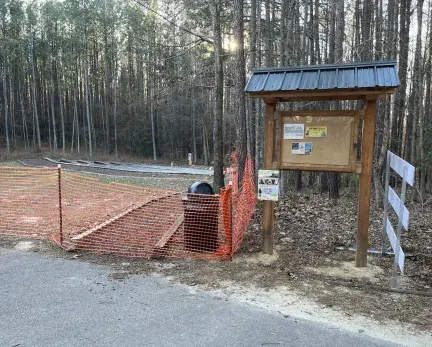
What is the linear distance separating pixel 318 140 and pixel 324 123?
0.26 meters

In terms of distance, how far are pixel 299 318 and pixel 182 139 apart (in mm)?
35348

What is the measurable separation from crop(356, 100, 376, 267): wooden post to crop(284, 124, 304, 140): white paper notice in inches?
34.3

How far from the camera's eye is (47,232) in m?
6.61

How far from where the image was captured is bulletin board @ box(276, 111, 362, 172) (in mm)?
4887

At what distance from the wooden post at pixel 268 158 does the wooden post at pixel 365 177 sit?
4.24 ft

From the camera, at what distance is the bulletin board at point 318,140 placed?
4887 mm

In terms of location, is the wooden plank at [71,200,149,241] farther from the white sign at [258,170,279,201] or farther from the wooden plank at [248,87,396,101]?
the wooden plank at [248,87,396,101]

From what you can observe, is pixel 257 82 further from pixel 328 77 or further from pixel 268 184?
pixel 268 184

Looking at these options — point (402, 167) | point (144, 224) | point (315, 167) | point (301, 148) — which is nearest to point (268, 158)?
point (301, 148)

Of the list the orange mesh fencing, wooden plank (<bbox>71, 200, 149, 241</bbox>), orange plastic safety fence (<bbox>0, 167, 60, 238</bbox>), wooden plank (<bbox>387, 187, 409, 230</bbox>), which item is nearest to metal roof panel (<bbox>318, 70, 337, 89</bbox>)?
wooden plank (<bbox>387, 187, 409, 230</bbox>)

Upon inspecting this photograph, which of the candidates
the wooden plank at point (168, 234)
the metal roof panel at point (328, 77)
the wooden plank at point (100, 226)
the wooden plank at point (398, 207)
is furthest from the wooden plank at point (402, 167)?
the wooden plank at point (100, 226)

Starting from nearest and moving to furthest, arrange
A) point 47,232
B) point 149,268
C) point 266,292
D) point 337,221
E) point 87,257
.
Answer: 1. point 266,292
2. point 149,268
3. point 87,257
4. point 47,232
5. point 337,221

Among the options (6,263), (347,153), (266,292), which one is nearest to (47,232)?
(6,263)

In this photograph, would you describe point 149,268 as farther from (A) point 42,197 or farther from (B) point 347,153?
(A) point 42,197
